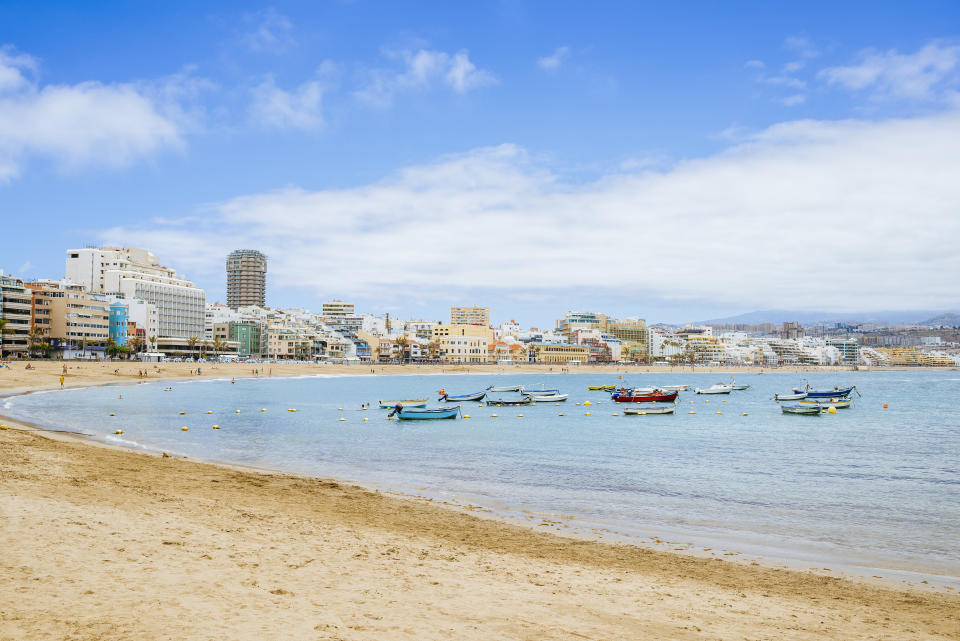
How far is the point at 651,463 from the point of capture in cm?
3038

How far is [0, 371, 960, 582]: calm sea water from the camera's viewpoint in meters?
17.7

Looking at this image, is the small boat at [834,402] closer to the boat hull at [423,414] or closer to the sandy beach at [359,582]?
the boat hull at [423,414]

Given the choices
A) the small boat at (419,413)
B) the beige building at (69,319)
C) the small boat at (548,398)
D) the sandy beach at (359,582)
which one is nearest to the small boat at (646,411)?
the small boat at (548,398)

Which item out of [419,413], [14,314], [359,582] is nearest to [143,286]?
[14,314]

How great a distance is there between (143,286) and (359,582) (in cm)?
18878

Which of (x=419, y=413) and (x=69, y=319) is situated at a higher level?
(x=69, y=319)

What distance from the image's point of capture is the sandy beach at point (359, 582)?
867cm

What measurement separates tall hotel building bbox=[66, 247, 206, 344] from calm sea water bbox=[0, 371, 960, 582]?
127 meters

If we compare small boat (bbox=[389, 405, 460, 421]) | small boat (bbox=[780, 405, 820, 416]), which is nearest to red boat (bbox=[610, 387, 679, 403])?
small boat (bbox=[780, 405, 820, 416])

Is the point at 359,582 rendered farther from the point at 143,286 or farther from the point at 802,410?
the point at 143,286

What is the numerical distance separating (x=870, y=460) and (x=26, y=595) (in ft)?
110

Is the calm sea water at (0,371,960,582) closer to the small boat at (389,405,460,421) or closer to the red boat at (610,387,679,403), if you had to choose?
the small boat at (389,405,460,421)

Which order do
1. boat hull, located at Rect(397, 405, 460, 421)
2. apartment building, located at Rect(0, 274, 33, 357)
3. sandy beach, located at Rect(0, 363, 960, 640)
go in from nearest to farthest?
sandy beach, located at Rect(0, 363, 960, 640)
boat hull, located at Rect(397, 405, 460, 421)
apartment building, located at Rect(0, 274, 33, 357)

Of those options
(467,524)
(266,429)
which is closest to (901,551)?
(467,524)
